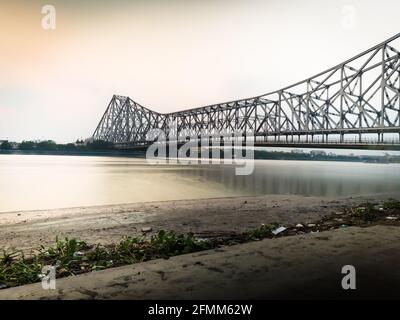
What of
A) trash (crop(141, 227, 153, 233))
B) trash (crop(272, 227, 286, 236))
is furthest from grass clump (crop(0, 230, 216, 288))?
trash (crop(141, 227, 153, 233))

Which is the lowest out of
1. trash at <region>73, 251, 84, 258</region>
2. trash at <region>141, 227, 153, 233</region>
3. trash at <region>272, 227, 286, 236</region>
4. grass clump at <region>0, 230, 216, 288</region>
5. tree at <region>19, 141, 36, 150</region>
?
trash at <region>141, 227, 153, 233</region>

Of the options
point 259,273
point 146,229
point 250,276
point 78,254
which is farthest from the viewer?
point 146,229

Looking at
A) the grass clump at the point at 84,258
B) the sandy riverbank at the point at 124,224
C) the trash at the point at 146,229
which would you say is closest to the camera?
the grass clump at the point at 84,258

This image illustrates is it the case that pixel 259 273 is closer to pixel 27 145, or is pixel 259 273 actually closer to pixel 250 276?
pixel 250 276

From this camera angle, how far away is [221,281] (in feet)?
14.0

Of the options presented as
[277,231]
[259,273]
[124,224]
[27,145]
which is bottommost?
[124,224]

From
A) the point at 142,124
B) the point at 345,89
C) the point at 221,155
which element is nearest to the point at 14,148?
the point at 142,124

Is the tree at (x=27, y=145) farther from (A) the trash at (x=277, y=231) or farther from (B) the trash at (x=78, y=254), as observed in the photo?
(A) the trash at (x=277, y=231)

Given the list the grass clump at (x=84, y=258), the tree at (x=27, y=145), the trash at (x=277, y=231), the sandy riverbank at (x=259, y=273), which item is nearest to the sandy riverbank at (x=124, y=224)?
the sandy riverbank at (x=259, y=273)

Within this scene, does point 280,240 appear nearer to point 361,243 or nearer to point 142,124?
point 361,243

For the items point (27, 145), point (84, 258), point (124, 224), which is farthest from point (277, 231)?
point (27, 145)

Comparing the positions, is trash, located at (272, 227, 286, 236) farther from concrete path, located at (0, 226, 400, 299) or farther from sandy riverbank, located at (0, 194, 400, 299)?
concrete path, located at (0, 226, 400, 299)

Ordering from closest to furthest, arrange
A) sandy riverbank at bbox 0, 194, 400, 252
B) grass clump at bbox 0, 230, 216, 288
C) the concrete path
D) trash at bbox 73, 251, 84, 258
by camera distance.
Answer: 1. the concrete path
2. grass clump at bbox 0, 230, 216, 288
3. trash at bbox 73, 251, 84, 258
4. sandy riverbank at bbox 0, 194, 400, 252
